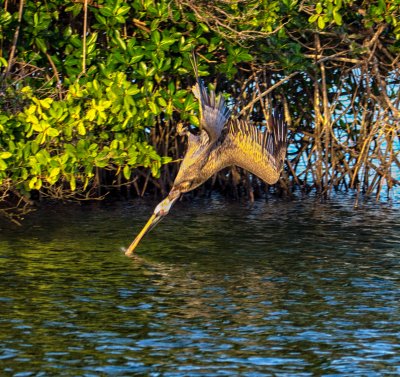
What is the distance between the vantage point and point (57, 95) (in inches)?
605

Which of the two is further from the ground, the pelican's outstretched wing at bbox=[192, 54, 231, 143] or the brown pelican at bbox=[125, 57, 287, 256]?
the pelican's outstretched wing at bbox=[192, 54, 231, 143]

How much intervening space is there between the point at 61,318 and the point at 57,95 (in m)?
4.55

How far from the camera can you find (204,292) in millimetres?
12445

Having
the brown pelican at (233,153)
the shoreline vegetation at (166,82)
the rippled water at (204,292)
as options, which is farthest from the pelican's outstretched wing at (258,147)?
the shoreline vegetation at (166,82)

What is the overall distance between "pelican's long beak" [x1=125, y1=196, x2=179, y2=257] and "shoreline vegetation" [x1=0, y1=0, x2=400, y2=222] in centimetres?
96

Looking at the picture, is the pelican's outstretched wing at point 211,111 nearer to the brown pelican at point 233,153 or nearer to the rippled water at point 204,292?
the brown pelican at point 233,153

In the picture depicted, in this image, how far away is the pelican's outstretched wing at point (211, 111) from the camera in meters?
12.8

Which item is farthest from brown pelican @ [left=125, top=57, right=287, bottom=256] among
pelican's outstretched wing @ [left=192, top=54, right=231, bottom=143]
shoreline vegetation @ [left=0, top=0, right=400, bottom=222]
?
shoreline vegetation @ [left=0, top=0, right=400, bottom=222]

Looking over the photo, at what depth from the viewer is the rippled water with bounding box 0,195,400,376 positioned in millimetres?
10109

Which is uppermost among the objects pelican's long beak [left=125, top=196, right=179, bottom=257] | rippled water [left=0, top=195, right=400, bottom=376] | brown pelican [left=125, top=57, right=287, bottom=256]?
brown pelican [left=125, top=57, right=287, bottom=256]

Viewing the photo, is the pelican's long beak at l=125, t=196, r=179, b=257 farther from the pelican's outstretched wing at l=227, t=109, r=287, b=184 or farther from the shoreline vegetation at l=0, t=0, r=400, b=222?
the shoreline vegetation at l=0, t=0, r=400, b=222

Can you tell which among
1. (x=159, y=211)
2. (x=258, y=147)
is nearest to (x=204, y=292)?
(x=159, y=211)

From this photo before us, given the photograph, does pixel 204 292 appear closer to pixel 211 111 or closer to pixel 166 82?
pixel 211 111

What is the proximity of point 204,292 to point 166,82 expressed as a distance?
18.3 feet
